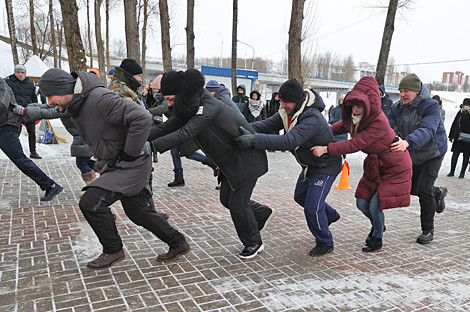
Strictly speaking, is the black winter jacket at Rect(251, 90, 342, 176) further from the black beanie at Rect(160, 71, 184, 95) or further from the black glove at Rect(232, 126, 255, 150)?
the black beanie at Rect(160, 71, 184, 95)

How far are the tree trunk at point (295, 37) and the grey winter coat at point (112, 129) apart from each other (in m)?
8.83

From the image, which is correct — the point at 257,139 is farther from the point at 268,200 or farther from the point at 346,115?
the point at 268,200

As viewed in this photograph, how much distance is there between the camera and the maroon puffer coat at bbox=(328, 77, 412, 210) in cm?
367

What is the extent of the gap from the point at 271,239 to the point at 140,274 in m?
1.70

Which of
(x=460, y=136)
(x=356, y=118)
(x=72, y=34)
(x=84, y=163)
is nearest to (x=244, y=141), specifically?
(x=356, y=118)

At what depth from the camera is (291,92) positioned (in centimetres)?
362

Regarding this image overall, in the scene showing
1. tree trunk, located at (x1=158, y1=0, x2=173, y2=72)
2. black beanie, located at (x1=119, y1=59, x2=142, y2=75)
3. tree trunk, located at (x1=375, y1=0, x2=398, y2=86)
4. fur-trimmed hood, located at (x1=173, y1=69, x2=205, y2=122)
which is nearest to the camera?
fur-trimmed hood, located at (x1=173, y1=69, x2=205, y2=122)

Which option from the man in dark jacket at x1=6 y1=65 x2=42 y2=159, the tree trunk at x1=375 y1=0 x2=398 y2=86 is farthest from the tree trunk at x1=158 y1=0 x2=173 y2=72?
the tree trunk at x1=375 y1=0 x2=398 y2=86

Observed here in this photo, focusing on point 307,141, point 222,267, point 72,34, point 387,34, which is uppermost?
point 387,34

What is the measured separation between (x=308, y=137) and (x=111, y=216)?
195 cm

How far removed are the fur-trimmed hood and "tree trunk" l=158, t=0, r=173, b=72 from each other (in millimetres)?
12056

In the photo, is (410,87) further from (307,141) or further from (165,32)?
(165,32)

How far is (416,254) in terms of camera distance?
423 cm

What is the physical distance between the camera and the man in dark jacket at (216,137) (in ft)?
11.1
